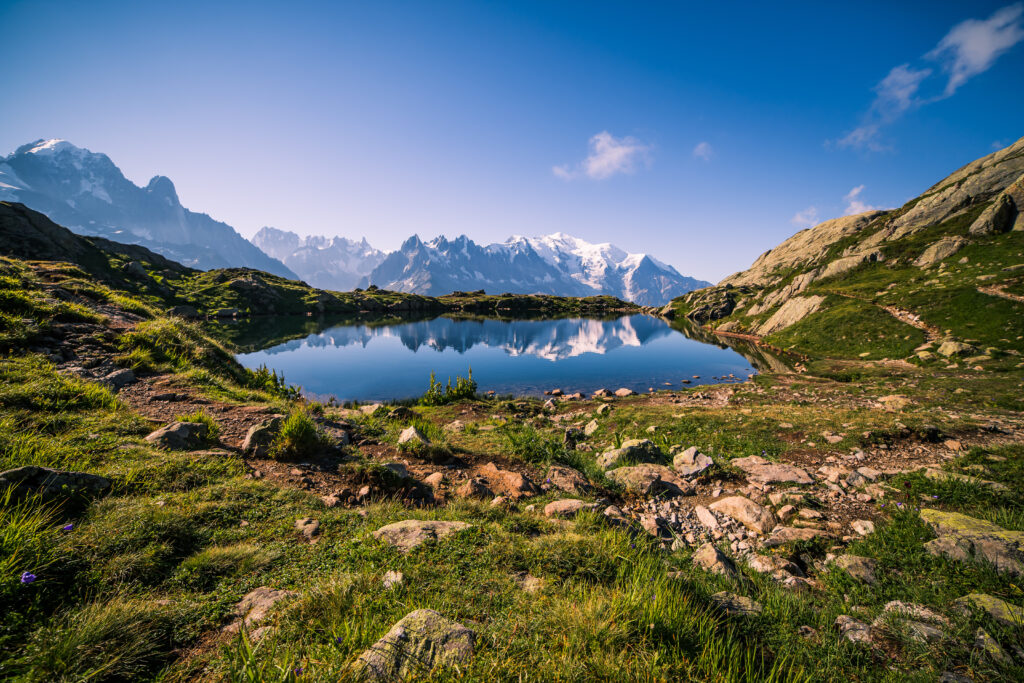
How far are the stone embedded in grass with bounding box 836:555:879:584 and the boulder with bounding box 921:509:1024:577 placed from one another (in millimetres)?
1014

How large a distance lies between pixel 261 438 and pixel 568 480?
7.97m

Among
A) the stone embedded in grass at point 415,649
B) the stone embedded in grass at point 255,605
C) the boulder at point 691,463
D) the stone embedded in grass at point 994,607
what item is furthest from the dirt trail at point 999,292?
the stone embedded in grass at point 255,605

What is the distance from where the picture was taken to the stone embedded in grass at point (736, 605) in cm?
447

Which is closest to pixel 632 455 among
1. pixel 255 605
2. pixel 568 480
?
pixel 568 480

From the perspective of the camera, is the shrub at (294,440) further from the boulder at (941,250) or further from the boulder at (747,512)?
the boulder at (941,250)

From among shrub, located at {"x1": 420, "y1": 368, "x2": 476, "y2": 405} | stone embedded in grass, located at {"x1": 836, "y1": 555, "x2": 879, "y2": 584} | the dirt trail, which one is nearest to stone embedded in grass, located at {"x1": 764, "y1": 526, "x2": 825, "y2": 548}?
stone embedded in grass, located at {"x1": 836, "y1": 555, "x2": 879, "y2": 584}

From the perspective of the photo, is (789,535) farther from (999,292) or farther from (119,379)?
(999,292)

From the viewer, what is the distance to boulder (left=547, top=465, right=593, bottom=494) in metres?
9.32

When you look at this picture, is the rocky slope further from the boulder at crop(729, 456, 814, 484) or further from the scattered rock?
the scattered rock

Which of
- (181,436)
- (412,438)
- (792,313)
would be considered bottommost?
(412,438)

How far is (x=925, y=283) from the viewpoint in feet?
139

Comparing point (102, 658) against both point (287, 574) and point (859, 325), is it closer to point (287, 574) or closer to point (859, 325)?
point (287, 574)

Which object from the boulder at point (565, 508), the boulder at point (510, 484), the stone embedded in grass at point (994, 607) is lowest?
the boulder at point (510, 484)

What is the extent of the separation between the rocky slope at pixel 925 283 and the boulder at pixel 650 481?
32.1m
